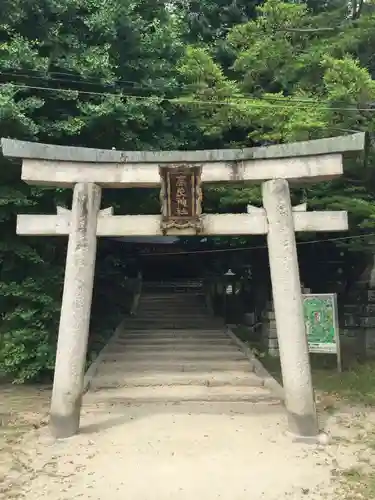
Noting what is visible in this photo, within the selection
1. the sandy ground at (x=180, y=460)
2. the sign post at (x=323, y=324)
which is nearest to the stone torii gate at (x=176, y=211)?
the sandy ground at (x=180, y=460)

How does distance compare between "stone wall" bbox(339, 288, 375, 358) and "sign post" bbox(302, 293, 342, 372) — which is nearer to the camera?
"sign post" bbox(302, 293, 342, 372)

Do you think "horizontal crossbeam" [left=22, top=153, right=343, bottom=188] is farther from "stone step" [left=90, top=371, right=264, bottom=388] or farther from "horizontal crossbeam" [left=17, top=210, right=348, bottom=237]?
"stone step" [left=90, top=371, right=264, bottom=388]

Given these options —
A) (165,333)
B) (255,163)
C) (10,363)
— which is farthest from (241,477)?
(165,333)

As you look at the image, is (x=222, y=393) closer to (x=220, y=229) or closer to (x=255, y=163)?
(x=220, y=229)

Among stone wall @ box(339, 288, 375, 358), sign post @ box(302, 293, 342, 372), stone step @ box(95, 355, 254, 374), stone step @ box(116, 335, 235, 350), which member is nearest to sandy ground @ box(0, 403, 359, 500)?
sign post @ box(302, 293, 342, 372)

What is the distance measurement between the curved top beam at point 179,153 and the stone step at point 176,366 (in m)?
4.85

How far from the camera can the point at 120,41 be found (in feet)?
35.8

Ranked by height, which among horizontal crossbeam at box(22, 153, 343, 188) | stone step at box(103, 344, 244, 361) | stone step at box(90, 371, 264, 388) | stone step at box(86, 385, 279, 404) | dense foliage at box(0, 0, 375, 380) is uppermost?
dense foliage at box(0, 0, 375, 380)

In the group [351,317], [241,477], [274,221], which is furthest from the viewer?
[351,317]

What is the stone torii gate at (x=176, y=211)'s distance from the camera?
7219 mm

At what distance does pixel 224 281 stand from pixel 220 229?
10307 mm

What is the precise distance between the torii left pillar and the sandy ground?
0.34m

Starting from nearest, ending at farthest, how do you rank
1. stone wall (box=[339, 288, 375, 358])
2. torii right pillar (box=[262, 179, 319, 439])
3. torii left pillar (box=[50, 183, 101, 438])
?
torii right pillar (box=[262, 179, 319, 439]) < torii left pillar (box=[50, 183, 101, 438]) < stone wall (box=[339, 288, 375, 358])

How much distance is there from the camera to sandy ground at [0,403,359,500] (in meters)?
5.49
